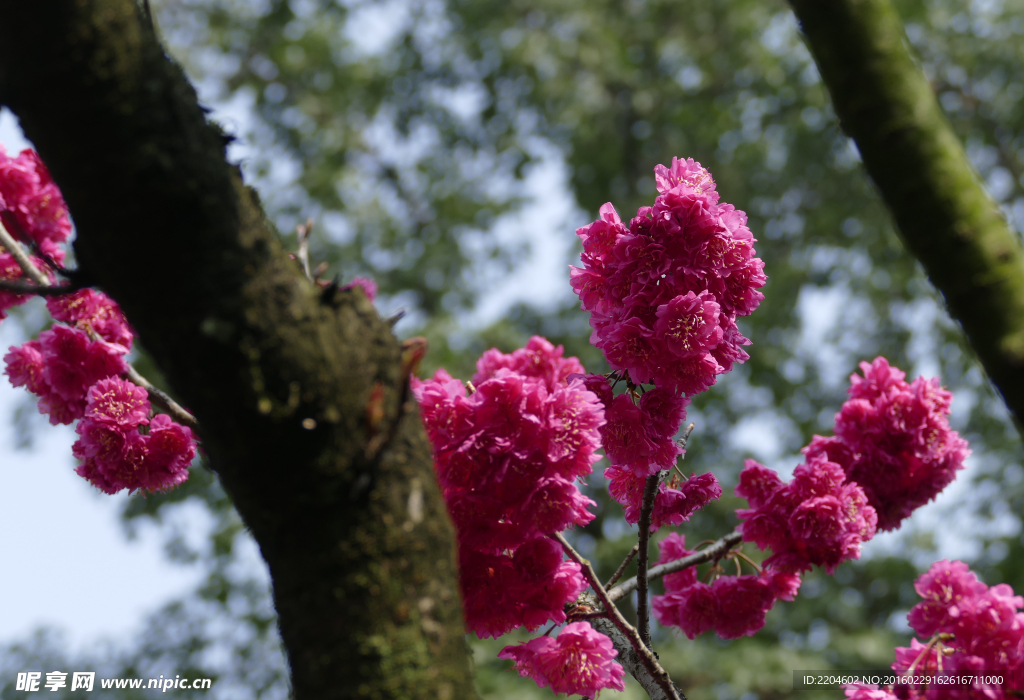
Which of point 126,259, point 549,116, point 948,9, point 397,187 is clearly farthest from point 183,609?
point 948,9

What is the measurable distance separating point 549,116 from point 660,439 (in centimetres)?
924

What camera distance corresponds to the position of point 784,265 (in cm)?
995

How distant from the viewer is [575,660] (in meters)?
1.83

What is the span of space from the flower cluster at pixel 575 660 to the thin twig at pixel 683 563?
345 mm

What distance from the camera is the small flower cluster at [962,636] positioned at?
4.93 feet

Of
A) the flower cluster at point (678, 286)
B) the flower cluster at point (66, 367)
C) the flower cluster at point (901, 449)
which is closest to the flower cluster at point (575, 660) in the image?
the flower cluster at point (678, 286)

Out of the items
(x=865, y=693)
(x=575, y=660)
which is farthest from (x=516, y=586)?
(x=865, y=693)

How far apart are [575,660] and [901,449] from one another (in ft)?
4.26

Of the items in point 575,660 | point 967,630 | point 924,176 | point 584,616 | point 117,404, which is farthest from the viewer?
point 117,404

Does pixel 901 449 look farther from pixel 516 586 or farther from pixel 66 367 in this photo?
pixel 66 367

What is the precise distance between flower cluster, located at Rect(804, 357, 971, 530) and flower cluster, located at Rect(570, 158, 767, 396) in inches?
28.5

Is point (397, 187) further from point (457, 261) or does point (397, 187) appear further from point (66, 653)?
point (66, 653)


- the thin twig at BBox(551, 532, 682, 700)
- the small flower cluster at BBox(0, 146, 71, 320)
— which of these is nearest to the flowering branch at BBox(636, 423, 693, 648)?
the thin twig at BBox(551, 532, 682, 700)

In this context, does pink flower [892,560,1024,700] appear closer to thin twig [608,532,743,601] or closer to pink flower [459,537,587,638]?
thin twig [608,532,743,601]
